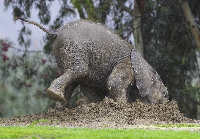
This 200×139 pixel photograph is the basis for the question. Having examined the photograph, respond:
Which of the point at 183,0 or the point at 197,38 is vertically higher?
the point at 183,0

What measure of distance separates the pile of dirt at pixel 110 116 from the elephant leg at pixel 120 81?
0.40 meters

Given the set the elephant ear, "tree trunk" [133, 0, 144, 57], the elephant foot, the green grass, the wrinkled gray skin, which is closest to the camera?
the green grass

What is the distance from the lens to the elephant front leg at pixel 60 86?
324 inches

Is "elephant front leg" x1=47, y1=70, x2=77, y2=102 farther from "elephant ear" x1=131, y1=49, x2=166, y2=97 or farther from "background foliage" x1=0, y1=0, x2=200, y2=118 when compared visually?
"background foliage" x1=0, y1=0, x2=200, y2=118

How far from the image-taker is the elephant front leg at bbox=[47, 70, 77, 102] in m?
8.24

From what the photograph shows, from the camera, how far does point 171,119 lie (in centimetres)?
848

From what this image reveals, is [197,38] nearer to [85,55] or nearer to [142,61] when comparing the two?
[142,61]

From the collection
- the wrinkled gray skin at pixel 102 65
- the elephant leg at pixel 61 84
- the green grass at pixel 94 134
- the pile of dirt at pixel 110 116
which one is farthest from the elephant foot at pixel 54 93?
the green grass at pixel 94 134

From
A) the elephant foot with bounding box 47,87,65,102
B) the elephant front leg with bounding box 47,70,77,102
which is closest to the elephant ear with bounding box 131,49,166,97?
the elephant front leg with bounding box 47,70,77,102

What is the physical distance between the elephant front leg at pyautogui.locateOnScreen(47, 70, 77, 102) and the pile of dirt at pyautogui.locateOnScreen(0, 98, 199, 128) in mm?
391

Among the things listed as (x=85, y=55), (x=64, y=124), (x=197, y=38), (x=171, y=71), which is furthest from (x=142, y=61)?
(x=171, y=71)

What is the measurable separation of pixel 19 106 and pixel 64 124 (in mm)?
9126

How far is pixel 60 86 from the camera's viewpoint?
333 inches

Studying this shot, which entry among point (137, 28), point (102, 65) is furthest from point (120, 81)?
point (137, 28)
